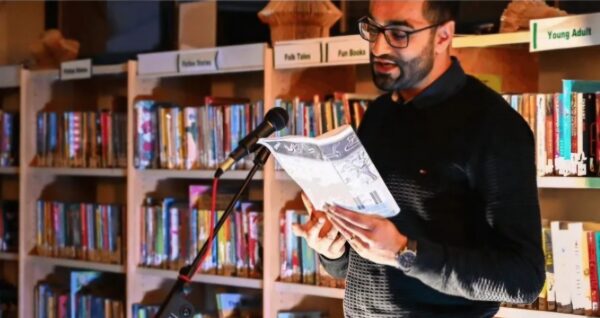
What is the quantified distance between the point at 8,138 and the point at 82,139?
0.43 m

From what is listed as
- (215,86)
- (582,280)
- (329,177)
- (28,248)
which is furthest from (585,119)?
(28,248)

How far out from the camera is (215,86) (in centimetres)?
316

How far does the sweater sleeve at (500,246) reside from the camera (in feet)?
4.36

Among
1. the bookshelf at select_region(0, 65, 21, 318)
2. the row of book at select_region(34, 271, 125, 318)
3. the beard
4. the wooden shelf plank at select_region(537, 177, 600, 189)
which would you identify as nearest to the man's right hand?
the beard

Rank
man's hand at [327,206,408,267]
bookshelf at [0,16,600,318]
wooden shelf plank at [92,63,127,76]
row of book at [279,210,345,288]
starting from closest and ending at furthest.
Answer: man's hand at [327,206,408,267]
bookshelf at [0,16,600,318]
row of book at [279,210,345,288]
wooden shelf plank at [92,63,127,76]

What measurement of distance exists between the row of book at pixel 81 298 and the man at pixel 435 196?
Answer: 1.73 metres

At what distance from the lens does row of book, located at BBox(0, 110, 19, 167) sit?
3418 millimetres

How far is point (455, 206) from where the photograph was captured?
4.74 feet

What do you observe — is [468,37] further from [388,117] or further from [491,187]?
[491,187]

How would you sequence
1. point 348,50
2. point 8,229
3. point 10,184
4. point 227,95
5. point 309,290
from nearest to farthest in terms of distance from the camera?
point 348,50 < point 309,290 < point 227,95 < point 8,229 < point 10,184

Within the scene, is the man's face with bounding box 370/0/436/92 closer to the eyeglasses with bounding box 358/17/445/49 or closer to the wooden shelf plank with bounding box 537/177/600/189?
the eyeglasses with bounding box 358/17/445/49

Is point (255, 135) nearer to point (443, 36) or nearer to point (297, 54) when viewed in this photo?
point (443, 36)

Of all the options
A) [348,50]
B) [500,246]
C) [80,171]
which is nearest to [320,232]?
[500,246]

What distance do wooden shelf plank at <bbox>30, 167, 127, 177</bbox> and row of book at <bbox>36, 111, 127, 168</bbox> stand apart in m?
0.03
